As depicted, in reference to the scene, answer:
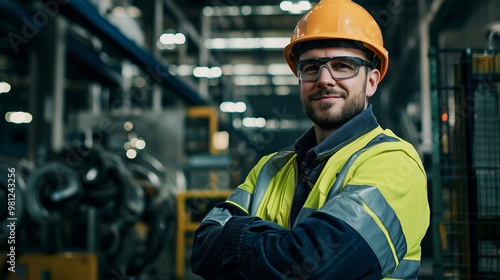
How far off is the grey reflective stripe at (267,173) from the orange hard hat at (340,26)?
42 centimetres

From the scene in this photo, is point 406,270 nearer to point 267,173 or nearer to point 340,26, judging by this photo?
point 267,173

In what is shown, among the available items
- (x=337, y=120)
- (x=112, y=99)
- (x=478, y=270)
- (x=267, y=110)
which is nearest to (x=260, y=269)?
(x=337, y=120)

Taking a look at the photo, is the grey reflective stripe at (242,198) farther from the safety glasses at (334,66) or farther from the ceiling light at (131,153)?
the ceiling light at (131,153)

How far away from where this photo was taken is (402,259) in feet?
4.56

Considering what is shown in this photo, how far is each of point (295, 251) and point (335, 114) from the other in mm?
529

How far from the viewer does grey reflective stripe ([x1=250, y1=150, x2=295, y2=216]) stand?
169 cm

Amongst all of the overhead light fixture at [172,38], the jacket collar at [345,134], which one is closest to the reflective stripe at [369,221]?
the jacket collar at [345,134]

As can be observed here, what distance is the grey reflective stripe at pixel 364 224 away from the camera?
1.23 meters

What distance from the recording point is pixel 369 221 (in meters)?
1.24

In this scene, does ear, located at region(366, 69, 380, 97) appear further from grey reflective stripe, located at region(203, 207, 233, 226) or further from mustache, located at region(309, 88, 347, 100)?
grey reflective stripe, located at region(203, 207, 233, 226)

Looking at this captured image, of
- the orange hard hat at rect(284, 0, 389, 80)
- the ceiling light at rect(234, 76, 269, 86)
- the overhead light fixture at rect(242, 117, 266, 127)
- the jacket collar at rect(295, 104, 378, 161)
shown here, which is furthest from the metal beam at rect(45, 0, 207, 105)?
the overhead light fixture at rect(242, 117, 266, 127)

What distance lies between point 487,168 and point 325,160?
172 cm

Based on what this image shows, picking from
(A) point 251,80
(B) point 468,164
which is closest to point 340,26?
(B) point 468,164

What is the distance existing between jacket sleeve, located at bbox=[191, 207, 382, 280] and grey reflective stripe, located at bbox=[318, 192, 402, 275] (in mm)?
15
